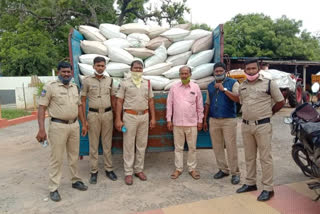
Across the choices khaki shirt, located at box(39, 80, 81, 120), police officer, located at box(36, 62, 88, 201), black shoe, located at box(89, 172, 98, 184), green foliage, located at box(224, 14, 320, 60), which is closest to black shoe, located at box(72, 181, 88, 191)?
black shoe, located at box(89, 172, 98, 184)

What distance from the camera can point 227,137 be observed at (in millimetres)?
3305

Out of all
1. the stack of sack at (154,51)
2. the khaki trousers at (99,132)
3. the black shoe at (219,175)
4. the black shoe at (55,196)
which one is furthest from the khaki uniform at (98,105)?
the black shoe at (219,175)

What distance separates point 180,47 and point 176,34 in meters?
0.22

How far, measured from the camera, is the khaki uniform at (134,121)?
10.8 feet

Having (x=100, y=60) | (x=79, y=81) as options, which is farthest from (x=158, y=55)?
(x=79, y=81)

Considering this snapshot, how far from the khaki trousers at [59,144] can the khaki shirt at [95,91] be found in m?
0.36

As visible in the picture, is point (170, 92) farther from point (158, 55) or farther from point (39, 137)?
point (39, 137)

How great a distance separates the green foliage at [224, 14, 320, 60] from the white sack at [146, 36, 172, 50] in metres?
13.1

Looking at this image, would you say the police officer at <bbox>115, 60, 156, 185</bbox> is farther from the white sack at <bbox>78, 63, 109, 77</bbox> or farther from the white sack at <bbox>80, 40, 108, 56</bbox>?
the white sack at <bbox>80, 40, 108, 56</bbox>

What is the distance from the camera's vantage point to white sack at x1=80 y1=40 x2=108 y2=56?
3.66 metres

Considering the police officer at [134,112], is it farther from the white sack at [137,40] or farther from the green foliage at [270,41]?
the green foliage at [270,41]

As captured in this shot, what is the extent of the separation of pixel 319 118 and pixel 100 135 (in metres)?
2.66

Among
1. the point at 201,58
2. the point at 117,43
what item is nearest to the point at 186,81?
the point at 201,58

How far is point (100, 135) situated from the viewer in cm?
346
